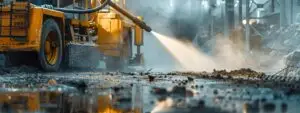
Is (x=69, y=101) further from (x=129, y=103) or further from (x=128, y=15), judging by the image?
(x=128, y=15)

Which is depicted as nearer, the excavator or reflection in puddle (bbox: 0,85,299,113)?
reflection in puddle (bbox: 0,85,299,113)

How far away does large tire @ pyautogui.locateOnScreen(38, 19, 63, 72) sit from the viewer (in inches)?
561

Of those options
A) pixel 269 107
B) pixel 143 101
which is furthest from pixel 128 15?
pixel 269 107

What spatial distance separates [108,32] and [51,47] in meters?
3.70

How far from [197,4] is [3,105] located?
32.1 m

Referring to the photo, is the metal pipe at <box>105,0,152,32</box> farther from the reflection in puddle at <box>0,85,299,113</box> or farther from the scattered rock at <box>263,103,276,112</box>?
the scattered rock at <box>263,103,276,112</box>

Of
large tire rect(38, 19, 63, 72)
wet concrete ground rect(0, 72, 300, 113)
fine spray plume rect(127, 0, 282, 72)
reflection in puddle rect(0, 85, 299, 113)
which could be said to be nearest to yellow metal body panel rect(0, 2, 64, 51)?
large tire rect(38, 19, 63, 72)

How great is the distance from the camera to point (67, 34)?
16281mm

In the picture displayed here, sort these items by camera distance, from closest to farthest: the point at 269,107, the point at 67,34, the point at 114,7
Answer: the point at 269,107
the point at 67,34
the point at 114,7

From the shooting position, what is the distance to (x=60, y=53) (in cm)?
1530

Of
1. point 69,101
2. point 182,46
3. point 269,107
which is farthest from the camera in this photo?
point 182,46

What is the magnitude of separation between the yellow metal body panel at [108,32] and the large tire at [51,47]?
3.21 metres

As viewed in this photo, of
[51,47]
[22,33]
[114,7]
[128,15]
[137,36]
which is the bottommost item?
[51,47]

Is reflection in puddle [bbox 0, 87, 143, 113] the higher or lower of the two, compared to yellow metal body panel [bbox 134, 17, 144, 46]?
lower
